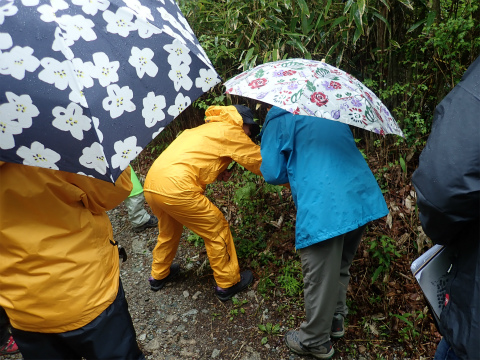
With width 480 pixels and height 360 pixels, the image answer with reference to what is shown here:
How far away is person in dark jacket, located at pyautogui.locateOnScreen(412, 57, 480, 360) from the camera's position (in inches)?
42.9

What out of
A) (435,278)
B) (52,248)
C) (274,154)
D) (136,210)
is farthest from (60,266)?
(136,210)

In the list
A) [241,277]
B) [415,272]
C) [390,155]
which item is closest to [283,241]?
[241,277]

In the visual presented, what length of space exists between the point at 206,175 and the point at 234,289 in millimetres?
1169

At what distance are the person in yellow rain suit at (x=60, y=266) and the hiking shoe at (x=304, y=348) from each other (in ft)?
4.56

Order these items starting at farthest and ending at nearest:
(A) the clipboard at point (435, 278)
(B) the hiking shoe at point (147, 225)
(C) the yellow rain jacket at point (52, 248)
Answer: (B) the hiking shoe at point (147, 225)
(A) the clipboard at point (435, 278)
(C) the yellow rain jacket at point (52, 248)

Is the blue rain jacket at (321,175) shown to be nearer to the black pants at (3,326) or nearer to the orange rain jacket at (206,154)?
the orange rain jacket at (206,154)

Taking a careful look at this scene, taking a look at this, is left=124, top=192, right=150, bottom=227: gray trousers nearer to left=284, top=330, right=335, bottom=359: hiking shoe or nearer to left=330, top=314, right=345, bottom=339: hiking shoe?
left=284, top=330, right=335, bottom=359: hiking shoe

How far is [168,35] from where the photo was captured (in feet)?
4.63

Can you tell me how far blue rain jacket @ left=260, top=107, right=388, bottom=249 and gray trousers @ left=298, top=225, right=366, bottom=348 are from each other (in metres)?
0.14

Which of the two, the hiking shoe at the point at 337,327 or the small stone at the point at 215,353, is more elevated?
the hiking shoe at the point at 337,327

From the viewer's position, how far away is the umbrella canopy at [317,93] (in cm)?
187

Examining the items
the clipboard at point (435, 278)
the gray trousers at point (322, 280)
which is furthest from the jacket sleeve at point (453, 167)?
the gray trousers at point (322, 280)

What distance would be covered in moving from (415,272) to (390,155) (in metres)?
2.48

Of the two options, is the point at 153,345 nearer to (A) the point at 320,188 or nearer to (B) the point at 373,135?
(A) the point at 320,188
